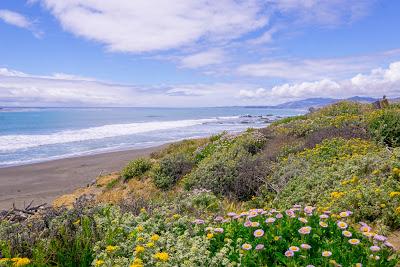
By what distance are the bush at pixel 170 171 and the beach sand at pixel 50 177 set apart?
530 centimetres

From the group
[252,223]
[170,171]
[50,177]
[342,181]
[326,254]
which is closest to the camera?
[326,254]

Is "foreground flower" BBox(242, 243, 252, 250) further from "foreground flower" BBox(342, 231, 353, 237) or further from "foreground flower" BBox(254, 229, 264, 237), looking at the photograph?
"foreground flower" BBox(342, 231, 353, 237)

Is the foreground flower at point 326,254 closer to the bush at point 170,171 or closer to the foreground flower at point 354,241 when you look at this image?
the foreground flower at point 354,241

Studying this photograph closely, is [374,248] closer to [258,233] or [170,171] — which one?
[258,233]

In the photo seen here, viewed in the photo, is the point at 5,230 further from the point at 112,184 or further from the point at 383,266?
the point at 112,184

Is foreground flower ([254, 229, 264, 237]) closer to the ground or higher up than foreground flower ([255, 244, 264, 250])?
higher up

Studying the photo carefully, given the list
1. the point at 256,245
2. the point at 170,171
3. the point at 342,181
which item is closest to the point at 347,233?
the point at 256,245

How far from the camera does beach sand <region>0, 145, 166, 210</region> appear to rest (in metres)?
17.2

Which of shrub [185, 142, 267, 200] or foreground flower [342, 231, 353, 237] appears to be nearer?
foreground flower [342, 231, 353, 237]

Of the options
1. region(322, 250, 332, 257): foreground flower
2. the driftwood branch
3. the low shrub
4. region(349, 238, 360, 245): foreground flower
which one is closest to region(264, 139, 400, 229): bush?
the low shrub

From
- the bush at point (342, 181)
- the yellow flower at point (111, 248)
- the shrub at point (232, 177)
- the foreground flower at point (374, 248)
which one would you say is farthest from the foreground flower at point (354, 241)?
the shrub at point (232, 177)

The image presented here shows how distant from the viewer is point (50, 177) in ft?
68.8

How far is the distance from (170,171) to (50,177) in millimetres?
10496

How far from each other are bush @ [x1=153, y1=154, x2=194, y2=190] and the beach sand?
530 centimetres
